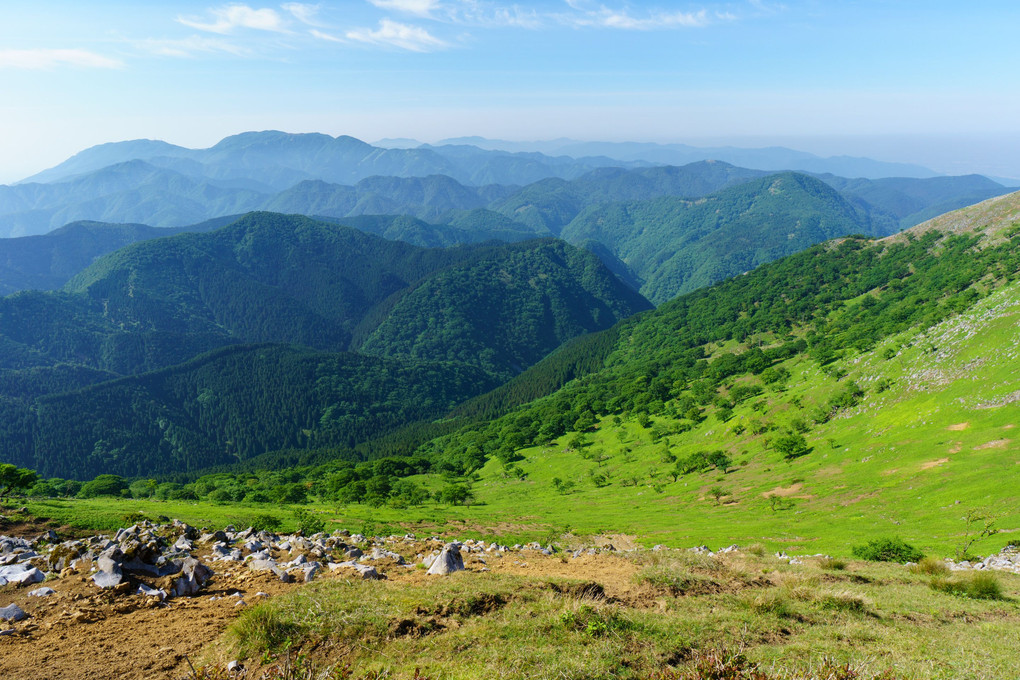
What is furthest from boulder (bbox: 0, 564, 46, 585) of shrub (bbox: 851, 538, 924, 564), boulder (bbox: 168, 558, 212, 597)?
shrub (bbox: 851, 538, 924, 564)

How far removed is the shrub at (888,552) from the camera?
109 feet

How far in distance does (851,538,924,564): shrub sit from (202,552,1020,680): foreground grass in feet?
46.7

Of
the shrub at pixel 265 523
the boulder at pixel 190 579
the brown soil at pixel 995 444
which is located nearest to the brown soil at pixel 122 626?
the boulder at pixel 190 579

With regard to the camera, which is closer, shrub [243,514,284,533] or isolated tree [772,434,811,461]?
shrub [243,514,284,533]

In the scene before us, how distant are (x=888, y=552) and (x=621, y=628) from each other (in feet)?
102

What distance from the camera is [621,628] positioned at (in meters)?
14.6

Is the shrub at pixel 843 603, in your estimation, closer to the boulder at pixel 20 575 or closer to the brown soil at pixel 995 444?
the boulder at pixel 20 575

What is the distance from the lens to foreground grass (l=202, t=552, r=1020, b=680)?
40.9 ft

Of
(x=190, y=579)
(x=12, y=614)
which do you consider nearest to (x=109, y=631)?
(x=190, y=579)

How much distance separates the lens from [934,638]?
1568 centimetres

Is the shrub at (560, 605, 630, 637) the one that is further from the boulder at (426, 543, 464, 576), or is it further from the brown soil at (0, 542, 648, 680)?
the boulder at (426, 543, 464, 576)

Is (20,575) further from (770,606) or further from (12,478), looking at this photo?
(12,478)

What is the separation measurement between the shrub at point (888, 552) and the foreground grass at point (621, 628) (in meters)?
14.2

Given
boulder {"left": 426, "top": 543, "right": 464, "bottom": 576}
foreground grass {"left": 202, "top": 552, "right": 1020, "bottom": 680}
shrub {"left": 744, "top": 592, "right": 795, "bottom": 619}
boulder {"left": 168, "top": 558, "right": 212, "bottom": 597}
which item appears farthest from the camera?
boulder {"left": 426, "top": 543, "right": 464, "bottom": 576}
